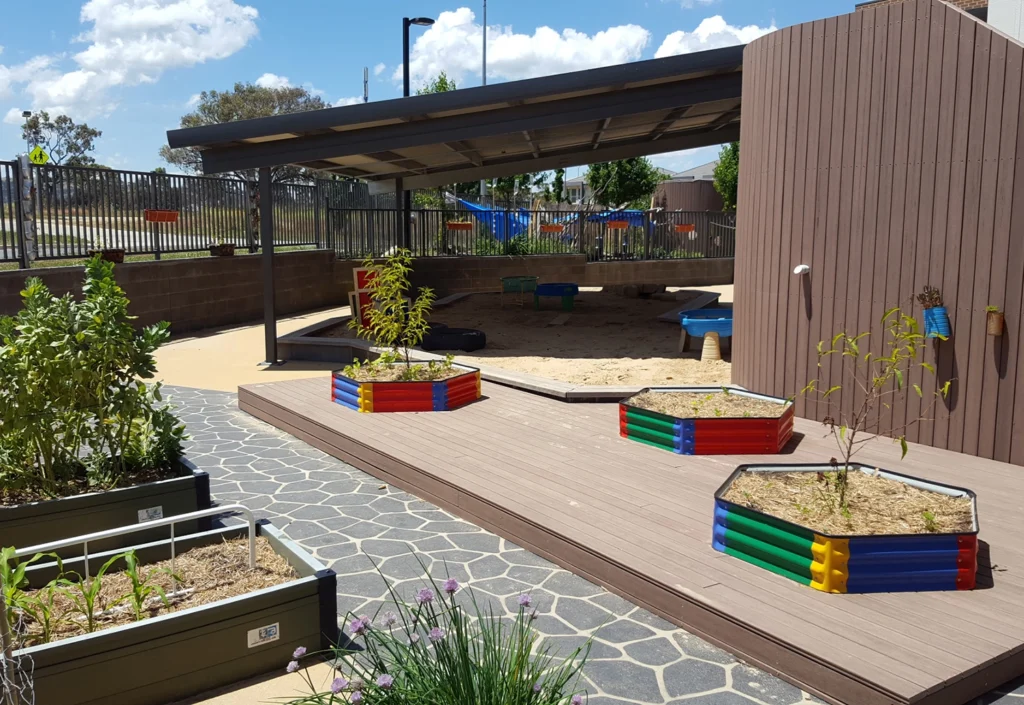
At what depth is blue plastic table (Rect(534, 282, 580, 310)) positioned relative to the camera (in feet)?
56.7

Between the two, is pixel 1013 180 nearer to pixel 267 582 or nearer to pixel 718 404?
pixel 718 404

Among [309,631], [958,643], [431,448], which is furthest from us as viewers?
[431,448]

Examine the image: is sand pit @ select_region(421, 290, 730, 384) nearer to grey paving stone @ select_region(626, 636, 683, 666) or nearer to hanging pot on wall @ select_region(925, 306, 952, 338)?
hanging pot on wall @ select_region(925, 306, 952, 338)

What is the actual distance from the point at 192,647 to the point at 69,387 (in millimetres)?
2230

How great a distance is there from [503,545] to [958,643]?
2751 millimetres

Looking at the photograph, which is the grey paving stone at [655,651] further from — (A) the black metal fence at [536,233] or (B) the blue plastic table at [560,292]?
(A) the black metal fence at [536,233]

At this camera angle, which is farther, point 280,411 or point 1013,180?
point 280,411

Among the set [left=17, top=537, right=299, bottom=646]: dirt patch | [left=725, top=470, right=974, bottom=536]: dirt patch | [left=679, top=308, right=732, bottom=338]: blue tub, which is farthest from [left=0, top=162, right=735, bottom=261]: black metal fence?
[left=725, top=470, right=974, bottom=536]: dirt patch

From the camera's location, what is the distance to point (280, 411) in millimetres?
9070

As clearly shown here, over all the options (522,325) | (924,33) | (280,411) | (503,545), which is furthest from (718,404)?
(522,325)

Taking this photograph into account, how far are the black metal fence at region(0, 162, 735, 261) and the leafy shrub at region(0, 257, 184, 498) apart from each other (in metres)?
8.80

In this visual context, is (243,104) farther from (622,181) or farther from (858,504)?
(858,504)

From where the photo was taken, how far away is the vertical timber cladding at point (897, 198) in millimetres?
6465

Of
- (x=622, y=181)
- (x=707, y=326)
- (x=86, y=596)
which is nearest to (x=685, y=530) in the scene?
(x=86, y=596)
